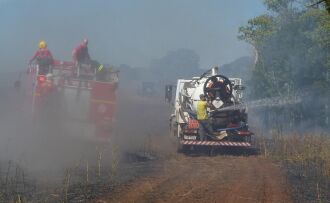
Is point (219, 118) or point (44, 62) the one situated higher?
point (44, 62)

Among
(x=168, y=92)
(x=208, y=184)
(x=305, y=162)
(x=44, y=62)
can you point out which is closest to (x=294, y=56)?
(x=168, y=92)

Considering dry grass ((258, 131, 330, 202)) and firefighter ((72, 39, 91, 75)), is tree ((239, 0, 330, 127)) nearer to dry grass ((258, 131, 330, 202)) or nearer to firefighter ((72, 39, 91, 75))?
dry grass ((258, 131, 330, 202))

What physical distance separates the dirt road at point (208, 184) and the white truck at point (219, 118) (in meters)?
2.14

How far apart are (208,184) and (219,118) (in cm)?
667

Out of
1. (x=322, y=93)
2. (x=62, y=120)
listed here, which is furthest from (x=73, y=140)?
(x=322, y=93)

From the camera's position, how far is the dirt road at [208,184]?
27.4 feet

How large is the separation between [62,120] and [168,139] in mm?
5756

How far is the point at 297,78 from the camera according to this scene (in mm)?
23562

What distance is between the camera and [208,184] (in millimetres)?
9820

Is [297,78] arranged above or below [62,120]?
Result: above

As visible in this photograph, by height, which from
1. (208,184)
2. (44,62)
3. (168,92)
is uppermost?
(44,62)

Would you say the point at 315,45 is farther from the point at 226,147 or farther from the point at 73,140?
the point at 73,140

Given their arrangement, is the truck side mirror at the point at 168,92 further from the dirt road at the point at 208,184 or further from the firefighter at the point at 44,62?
the firefighter at the point at 44,62

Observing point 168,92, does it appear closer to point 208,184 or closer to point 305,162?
point 305,162
